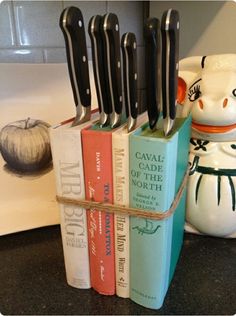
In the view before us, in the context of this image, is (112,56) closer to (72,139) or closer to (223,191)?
(72,139)

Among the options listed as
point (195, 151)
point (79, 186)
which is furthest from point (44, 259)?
point (195, 151)

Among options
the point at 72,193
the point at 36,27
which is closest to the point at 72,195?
the point at 72,193

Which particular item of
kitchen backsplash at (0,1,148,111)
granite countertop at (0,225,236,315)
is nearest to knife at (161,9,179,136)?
granite countertop at (0,225,236,315)

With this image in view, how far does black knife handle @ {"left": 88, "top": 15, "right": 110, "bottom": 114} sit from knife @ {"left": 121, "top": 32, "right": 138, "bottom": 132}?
26 millimetres

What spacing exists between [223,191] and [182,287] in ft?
0.50

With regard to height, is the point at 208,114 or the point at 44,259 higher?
the point at 208,114

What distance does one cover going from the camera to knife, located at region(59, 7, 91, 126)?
315mm

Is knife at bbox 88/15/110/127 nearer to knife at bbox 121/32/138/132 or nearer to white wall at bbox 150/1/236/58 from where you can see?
knife at bbox 121/32/138/132

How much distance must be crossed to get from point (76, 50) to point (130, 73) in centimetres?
6

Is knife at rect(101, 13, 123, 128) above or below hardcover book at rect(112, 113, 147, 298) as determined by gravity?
above

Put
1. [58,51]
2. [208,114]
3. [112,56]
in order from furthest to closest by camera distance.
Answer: [58,51]
[208,114]
[112,56]

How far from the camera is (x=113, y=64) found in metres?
0.34

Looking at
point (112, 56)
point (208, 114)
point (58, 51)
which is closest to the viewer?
point (112, 56)

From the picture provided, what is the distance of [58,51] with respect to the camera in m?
0.62
